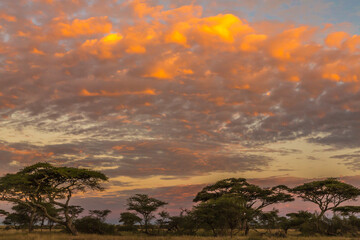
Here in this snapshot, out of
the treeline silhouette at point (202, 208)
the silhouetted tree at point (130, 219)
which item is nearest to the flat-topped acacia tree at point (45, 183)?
the treeline silhouette at point (202, 208)

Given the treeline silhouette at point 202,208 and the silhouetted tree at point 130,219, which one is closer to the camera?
the treeline silhouette at point 202,208

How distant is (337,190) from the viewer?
177ft

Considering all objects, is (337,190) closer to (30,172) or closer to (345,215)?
(345,215)

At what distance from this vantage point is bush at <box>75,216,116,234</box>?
4844 centimetres

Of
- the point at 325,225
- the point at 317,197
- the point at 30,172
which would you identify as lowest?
the point at 325,225

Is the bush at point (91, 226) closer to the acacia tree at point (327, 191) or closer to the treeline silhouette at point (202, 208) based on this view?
the treeline silhouette at point (202, 208)

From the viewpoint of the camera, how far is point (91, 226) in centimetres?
4847

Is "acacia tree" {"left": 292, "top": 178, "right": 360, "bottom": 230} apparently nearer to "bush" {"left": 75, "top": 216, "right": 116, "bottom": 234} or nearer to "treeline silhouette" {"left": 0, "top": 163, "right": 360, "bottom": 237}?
"treeline silhouette" {"left": 0, "top": 163, "right": 360, "bottom": 237}

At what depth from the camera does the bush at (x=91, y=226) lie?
1907 inches

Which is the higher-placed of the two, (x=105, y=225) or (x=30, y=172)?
(x=30, y=172)

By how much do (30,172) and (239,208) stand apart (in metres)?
28.3

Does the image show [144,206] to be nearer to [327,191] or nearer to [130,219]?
[130,219]

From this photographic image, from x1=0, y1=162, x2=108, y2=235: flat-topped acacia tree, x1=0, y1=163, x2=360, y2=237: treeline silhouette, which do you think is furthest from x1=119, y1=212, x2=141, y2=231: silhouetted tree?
x1=0, y1=162, x2=108, y2=235: flat-topped acacia tree

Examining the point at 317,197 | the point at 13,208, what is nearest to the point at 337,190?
the point at 317,197
